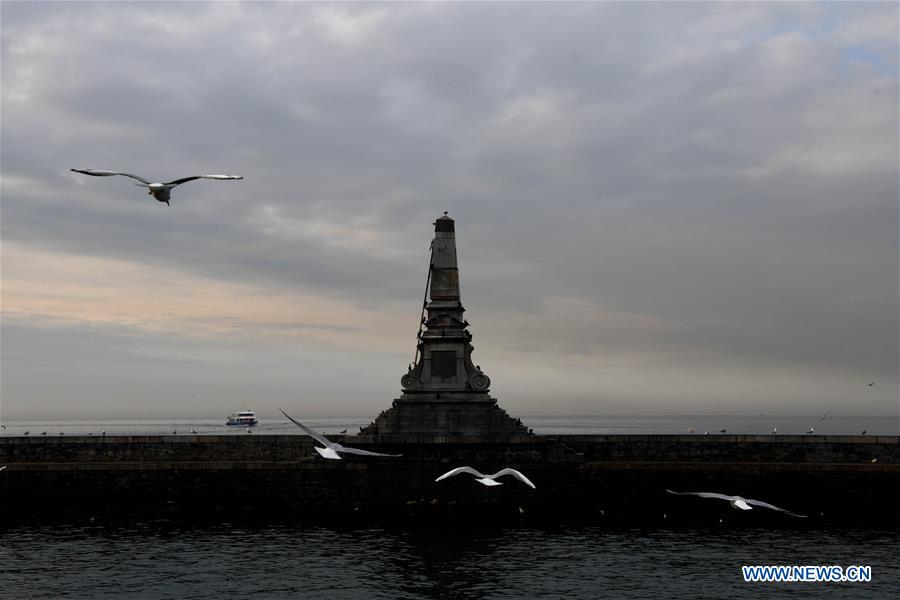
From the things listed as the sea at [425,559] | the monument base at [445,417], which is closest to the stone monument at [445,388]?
the monument base at [445,417]

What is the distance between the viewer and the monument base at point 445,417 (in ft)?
134

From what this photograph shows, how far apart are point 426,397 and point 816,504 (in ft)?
58.3

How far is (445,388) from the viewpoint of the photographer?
136 ft

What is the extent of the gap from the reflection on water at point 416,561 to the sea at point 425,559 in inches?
2.4

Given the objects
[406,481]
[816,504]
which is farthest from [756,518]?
[406,481]

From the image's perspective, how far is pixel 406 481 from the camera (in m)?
37.5

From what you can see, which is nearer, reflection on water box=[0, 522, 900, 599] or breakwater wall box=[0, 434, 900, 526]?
reflection on water box=[0, 522, 900, 599]

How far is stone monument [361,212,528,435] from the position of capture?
41.0 m

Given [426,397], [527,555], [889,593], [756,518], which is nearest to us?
[889,593]

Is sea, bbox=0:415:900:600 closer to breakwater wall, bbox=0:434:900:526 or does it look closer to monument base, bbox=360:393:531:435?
breakwater wall, bbox=0:434:900:526

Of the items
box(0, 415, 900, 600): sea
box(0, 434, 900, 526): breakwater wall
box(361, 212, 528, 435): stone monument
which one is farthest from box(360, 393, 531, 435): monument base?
box(0, 415, 900, 600): sea

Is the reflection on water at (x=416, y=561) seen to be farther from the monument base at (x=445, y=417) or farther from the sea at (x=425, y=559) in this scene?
the monument base at (x=445, y=417)

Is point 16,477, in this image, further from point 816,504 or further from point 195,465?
point 816,504

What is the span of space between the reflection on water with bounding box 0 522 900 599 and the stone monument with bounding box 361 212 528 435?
7176mm
